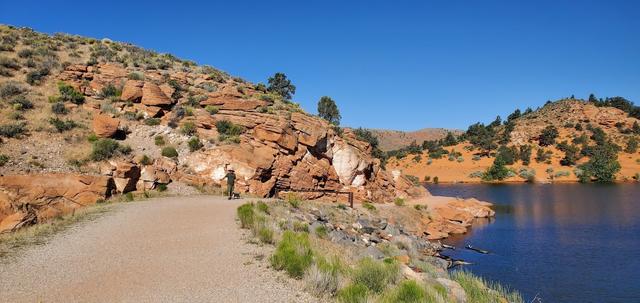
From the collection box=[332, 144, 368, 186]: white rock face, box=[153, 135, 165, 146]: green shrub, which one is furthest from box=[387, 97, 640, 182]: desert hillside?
box=[153, 135, 165, 146]: green shrub

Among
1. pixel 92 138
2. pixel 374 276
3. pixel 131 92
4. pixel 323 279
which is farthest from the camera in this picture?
pixel 131 92

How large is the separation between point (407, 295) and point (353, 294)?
1.06m

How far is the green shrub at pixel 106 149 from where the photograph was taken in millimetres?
21812

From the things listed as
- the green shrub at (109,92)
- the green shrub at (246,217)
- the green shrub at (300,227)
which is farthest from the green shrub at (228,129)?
the green shrub at (300,227)

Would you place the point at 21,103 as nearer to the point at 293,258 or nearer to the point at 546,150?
the point at 293,258

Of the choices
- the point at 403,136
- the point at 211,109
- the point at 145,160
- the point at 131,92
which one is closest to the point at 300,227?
the point at 145,160

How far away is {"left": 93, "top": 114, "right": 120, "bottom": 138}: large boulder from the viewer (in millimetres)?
24461

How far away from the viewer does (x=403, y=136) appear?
169750 mm

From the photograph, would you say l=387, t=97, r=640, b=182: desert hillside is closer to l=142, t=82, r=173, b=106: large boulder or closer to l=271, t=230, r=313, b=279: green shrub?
l=142, t=82, r=173, b=106: large boulder

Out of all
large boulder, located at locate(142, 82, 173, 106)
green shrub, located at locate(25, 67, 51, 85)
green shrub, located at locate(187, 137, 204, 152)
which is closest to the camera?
green shrub, located at locate(187, 137, 204, 152)

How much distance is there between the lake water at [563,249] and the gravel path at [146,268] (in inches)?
450

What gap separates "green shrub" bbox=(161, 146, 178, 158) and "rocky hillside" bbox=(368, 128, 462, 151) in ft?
424

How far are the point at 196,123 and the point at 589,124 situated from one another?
8605 centimetres

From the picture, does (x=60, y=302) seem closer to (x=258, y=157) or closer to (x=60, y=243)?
(x=60, y=243)
